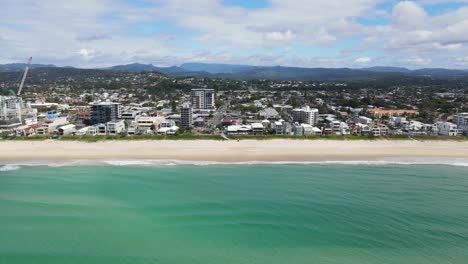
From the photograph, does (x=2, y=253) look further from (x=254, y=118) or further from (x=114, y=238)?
(x=254, y=118)

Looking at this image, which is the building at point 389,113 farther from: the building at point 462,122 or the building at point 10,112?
the building at point 10,112

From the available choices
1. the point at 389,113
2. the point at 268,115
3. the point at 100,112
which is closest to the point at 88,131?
the point at 100,112

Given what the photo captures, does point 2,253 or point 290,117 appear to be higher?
point 290,117

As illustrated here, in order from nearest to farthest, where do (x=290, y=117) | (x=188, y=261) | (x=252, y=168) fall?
(x=188, y=261)
(x=252, y=168)
(x=290, y=117)

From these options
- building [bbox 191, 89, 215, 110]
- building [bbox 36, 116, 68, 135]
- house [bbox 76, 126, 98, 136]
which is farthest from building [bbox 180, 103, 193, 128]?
building [bbox 191, 89, 215, 110]

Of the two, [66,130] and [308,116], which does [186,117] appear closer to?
[66,130]

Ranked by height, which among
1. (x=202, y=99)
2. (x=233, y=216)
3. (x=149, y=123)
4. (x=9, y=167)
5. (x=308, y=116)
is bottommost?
(x=233, y=216)

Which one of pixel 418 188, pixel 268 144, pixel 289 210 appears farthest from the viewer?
pixel 268 144

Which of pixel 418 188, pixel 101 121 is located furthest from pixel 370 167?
pixel 101 121
